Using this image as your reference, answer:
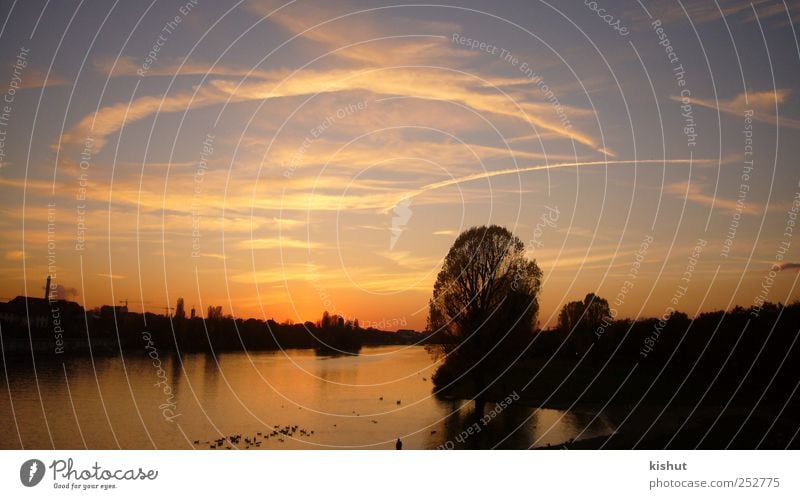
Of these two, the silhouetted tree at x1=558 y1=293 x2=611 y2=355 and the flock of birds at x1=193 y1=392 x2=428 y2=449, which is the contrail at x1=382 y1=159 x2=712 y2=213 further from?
the flock of birds at x1=193 y1=392 x2=428 y2=449

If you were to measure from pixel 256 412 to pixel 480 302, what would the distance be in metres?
11.1

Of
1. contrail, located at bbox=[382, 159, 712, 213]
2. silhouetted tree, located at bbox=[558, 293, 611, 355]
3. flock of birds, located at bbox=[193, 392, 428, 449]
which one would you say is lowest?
flock of birds, located at bbox=[193, 392, 428, 449]

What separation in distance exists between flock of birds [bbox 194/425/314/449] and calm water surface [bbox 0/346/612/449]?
15 cm

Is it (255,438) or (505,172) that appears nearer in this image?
(505,172)

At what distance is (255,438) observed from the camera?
27.3m

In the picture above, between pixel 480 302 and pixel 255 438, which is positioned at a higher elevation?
pixel 480 302

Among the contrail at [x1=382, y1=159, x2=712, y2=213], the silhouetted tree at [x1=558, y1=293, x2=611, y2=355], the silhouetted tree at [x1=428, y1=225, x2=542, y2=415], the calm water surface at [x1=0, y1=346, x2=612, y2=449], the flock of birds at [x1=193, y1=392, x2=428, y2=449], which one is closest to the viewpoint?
the contrail at [x1=382, y1=159, x2=712, y2=213]

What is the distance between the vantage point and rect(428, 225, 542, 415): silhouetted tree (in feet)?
90.9

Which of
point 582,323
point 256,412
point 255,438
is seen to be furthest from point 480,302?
point 582,323

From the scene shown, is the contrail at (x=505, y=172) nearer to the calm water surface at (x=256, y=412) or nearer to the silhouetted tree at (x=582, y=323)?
the calm water surface at (x=256, y=412)

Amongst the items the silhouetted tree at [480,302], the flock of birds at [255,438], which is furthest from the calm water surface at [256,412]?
the silhouetted tree at [480,302]

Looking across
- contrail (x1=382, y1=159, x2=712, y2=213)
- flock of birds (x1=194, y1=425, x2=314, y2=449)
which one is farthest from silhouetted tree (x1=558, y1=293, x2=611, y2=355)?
flock of birds (x1=194, y1=425, x2=314, y2=449)

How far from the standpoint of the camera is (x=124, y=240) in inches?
784

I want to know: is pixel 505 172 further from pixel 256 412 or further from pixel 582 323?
pixel 582 323
